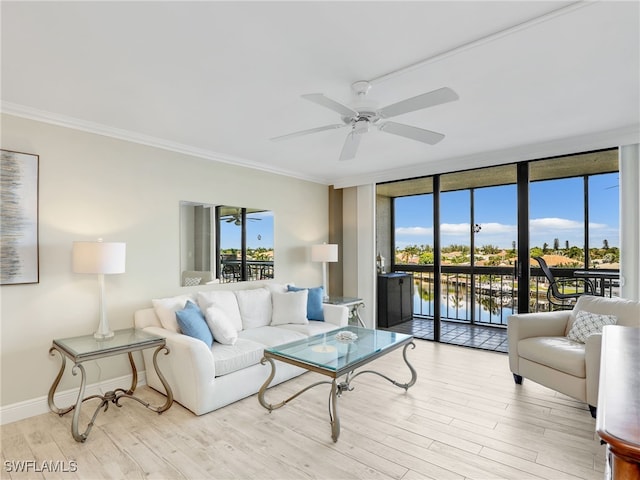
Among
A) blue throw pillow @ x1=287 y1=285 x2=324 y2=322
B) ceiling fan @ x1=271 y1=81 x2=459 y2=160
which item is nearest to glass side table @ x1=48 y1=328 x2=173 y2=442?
blue throw pillow @ x1=287 y1=285 x2=324 y2=322

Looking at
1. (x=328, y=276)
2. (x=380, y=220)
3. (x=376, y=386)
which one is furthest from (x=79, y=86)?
(x=380, y=220)

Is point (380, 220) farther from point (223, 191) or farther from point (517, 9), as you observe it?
point (517, 9)

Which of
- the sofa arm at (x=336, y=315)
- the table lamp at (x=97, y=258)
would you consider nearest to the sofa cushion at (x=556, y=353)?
the sofa arm at (x=336, y=315)

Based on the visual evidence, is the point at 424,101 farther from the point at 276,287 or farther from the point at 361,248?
the point at 361,248

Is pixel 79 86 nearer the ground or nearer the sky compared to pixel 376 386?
nearer the sky

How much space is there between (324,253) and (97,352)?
3156mm

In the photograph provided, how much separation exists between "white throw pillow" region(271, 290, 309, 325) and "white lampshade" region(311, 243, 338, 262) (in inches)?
38.5

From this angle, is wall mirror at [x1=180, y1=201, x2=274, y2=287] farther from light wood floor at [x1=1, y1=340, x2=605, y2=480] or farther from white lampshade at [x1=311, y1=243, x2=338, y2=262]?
light wood floor at [x1=1, y1=340, x2=605, y2=480]

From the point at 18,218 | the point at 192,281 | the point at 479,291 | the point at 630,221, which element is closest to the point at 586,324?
the point at 630,221

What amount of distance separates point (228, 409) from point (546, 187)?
17.9 ft

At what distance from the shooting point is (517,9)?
1683mm

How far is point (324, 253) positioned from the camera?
16.8ft

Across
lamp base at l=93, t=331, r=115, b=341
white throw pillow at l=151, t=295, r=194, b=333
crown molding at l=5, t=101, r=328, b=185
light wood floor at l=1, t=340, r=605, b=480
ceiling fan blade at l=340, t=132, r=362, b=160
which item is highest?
crown molding at l=5, t=101, r=328, b=185

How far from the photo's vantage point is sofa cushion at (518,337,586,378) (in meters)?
2.71
